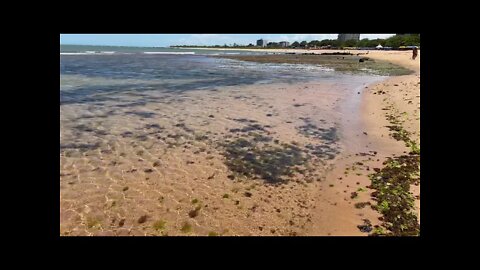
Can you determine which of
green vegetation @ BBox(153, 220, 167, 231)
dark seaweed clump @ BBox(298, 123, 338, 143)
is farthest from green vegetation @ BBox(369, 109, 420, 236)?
green vegetation @ BBox(153, 220, 167, 231)

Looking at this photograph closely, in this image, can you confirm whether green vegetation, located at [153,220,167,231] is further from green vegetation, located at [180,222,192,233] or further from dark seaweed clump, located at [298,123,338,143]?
dark seaweed clump, located at [298,123,338,143]

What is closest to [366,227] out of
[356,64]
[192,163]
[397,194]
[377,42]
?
[397,194]

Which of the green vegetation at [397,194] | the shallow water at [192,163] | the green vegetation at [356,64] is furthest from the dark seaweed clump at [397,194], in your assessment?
the green vegetation at [356,64]

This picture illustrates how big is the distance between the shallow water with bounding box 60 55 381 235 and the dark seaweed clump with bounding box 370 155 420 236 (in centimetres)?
158

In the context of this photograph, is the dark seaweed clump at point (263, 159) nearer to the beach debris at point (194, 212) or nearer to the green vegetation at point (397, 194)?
the beach debris at point (194, 212)

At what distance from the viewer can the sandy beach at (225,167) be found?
6.47m

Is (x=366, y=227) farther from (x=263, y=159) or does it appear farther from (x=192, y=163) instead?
(x=192, y=163)

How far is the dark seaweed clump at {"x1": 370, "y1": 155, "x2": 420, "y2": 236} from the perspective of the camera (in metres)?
6.10

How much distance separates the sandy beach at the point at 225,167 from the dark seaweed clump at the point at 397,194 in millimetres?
197

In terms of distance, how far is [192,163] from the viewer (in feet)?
30.9

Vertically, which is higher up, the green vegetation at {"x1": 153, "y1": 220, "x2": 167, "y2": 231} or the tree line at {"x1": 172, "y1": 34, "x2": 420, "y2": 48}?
the tree line at {"x1": 172, "y1": 34, "x2": 420, "y2": 48}

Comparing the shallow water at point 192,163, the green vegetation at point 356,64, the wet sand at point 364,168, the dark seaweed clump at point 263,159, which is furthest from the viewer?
the green vegetation at point 356,64
